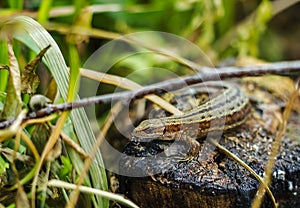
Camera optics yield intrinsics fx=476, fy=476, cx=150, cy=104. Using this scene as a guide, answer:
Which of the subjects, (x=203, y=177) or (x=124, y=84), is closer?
(x=203, y=177)

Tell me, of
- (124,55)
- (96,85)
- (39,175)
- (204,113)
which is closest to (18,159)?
(39,175)

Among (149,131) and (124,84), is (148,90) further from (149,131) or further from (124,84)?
(124,84)

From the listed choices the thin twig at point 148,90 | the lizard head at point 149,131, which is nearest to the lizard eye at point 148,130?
the lizard head at point 149,131

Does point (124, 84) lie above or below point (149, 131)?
above

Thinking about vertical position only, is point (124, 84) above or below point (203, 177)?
above

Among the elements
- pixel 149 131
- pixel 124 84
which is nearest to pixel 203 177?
pixel 149 131

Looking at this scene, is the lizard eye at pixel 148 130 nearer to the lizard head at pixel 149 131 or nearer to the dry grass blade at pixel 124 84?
the lizard head at pixel 149 131

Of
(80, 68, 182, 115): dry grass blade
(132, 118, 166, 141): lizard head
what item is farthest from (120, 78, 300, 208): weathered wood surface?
(80, 68, 182, 115): dry grass blade

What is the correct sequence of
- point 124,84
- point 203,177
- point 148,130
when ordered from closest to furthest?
1. point 203,177
2. point 148,130
3. point 124,84

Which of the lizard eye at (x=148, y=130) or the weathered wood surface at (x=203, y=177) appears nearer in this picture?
the weathered wood surface at (x=203, y=177)

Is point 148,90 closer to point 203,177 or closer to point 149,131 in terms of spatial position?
point 149,131

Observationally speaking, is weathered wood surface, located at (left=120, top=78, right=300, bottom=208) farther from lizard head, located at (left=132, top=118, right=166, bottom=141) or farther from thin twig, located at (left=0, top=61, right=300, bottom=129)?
thin twig, located at (left=0, top=61, right=300, bottom=129)

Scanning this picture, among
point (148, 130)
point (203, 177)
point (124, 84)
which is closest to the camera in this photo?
point (203, 177)

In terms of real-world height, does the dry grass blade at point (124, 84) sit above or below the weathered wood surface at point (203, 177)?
above
